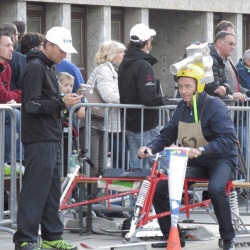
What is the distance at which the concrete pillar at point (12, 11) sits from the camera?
21844 mm

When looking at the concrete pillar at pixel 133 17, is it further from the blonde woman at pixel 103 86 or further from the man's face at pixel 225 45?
the blonde woman at pixel 103 86

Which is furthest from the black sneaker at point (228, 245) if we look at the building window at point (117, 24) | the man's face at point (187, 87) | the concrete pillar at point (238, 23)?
the concrete pillar at point (238, 23)

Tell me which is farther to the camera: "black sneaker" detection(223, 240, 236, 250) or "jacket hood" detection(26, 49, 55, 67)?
→ "black sneaker" detection(223, 240, 236, 250)

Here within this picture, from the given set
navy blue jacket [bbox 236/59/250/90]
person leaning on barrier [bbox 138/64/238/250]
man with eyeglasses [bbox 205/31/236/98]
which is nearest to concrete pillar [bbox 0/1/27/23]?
navy blue jacket [bbox 236/59/250/90]

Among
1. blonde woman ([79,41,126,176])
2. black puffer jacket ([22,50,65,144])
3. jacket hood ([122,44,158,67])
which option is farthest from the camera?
blonde woman ([79,41,126,176])

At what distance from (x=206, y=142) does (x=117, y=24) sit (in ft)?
53.1

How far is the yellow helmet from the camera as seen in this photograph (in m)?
9.85

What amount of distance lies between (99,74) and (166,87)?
14.8 metres

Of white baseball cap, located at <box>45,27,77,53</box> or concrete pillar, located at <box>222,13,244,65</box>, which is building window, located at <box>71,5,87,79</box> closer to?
concrete pillar, located at <box>222,13,244,65</box>

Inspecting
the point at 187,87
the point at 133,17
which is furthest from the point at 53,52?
the point at 133,17

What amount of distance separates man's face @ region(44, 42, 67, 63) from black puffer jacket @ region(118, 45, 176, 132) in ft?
6.73

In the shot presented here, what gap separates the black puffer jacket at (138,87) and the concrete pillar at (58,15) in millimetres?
11398

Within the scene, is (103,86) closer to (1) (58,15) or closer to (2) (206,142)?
(2) (206,142)

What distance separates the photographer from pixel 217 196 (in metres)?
9.55
